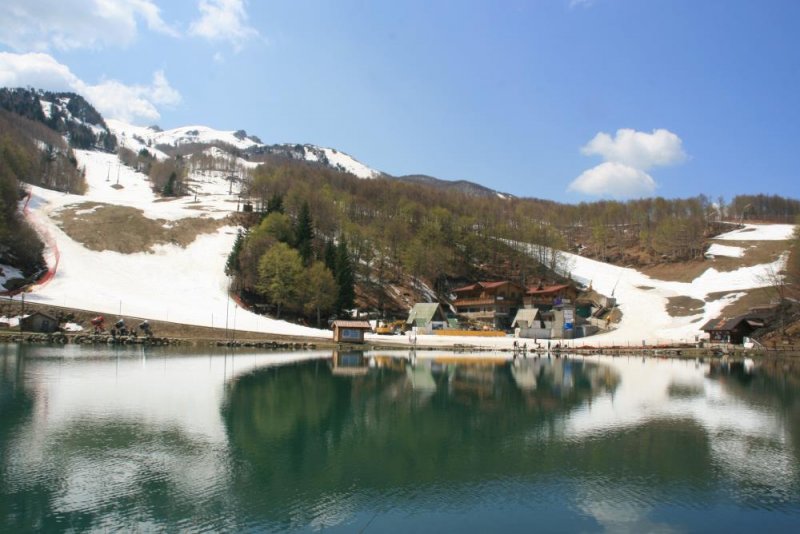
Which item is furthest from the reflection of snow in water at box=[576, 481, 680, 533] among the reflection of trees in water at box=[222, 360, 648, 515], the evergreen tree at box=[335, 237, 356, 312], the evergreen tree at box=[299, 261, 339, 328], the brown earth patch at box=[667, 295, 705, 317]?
the brown earth patch at box=[667, 295, 705, 317]

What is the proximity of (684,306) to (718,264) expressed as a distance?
3081 centimetres

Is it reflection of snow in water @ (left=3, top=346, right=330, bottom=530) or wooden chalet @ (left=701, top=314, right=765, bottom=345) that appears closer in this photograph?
reflection of snow in water @ (left=3, top=346, right=330, bottom=530)

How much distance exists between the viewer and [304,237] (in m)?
87.6

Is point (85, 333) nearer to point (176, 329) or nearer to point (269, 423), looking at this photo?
point (176, 329)

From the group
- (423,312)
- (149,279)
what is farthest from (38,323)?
(423,312)

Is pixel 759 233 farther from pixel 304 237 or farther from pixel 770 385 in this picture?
pixel 770 385

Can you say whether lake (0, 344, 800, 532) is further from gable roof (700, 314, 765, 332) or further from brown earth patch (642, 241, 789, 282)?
brown earth patch (642, 241, 789, 282)

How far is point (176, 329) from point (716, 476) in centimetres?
5710

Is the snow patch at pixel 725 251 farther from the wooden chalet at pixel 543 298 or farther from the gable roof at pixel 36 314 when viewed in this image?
the gable roof at pixel 36 314

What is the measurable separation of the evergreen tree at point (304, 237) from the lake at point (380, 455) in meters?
48.1

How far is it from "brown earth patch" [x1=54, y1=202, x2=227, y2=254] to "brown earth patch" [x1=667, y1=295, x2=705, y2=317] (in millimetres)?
81166

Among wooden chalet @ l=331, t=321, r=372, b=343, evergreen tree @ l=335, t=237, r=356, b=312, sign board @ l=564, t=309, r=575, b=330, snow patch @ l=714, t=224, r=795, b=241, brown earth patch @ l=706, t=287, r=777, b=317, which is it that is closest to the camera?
wooden chalet @ l=331, t=321, r=372, b=343

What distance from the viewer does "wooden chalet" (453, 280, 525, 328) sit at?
310ft

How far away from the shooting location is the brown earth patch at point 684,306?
88375 millimetres
